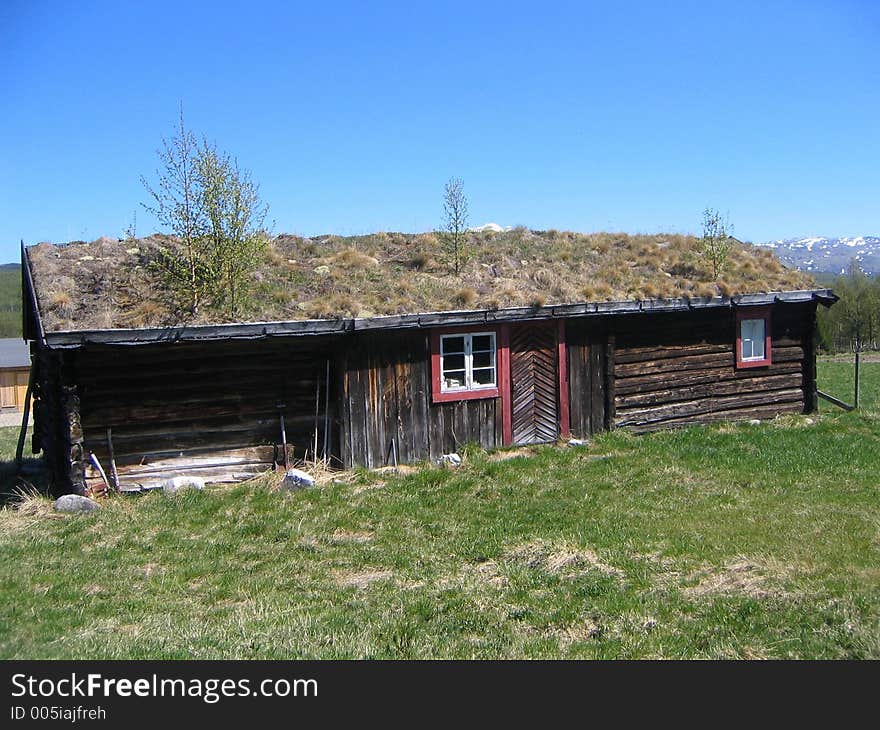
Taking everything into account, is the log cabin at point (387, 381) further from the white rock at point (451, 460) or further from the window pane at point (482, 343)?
the white rock at point (451, 460)

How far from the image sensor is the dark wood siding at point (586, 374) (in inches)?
609

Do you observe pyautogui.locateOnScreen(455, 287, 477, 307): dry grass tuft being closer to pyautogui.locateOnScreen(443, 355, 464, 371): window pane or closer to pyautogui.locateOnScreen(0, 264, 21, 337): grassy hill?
pyautogui.locateOnScreen(443, 355, 464, 371): window pane

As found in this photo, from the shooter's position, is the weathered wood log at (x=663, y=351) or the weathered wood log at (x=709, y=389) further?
the weathered wood log at (x=709, y=389)

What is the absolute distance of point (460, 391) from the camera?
1441cm

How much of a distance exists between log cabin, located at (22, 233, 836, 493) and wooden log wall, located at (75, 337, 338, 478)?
0.02 metres

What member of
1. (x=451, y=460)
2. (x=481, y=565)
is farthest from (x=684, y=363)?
(x=481, y=565)

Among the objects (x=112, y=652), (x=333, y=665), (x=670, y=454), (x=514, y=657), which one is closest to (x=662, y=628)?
(x=514, y=657)

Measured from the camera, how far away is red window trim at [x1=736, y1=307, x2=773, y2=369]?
17000mm

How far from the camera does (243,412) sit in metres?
13.2

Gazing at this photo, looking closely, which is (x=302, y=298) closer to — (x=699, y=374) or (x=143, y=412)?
(x=143, y=412)

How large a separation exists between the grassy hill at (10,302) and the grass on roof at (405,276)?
7295 centimetres

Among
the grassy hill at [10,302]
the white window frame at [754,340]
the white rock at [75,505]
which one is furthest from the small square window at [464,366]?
the grassy hill at [10,302]

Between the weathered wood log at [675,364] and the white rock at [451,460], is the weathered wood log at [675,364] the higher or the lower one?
the higher one

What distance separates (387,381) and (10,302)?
117 meters
